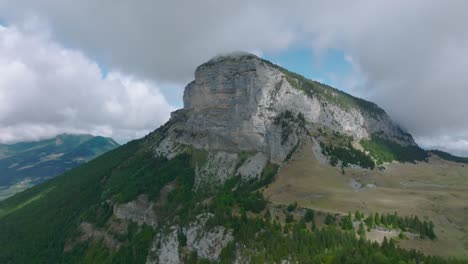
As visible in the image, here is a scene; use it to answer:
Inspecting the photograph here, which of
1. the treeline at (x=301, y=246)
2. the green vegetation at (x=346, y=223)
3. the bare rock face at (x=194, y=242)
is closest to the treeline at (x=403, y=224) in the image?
the green vegetation at (x=346, y=223)

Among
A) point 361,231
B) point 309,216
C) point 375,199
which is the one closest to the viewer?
point 361,231

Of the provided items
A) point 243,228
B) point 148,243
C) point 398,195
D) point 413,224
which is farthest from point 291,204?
point 148,243

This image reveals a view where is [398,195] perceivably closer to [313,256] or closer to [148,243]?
[313,256]

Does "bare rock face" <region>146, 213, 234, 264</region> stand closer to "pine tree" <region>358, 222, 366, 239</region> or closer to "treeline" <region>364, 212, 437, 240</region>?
"pine tree" <region>358, 222, 366, 239</region>

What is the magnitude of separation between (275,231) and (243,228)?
1217cm

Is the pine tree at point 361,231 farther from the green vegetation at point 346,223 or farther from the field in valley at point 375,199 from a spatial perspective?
the field in valley at point 375,199

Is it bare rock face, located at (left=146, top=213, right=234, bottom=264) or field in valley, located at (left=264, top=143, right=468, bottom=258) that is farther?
bare rock face, located at (left=146, top=213, right=234, bottom=264)

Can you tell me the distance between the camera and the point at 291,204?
482ft

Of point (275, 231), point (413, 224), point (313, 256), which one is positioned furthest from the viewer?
point (413, 224)

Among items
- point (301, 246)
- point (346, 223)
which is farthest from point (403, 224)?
point (301, 246)

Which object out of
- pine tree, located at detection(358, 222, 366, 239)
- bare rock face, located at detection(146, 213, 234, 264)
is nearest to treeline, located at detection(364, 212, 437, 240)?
pine tree, located at detection(358, 222, 366, 239)

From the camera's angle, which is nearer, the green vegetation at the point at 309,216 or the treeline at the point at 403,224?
the treeline at the point at 403,224

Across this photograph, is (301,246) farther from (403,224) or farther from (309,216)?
(403,224)

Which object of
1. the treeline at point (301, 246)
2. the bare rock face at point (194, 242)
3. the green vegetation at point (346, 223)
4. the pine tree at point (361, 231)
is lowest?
the bare rock face at point (194, 242)
